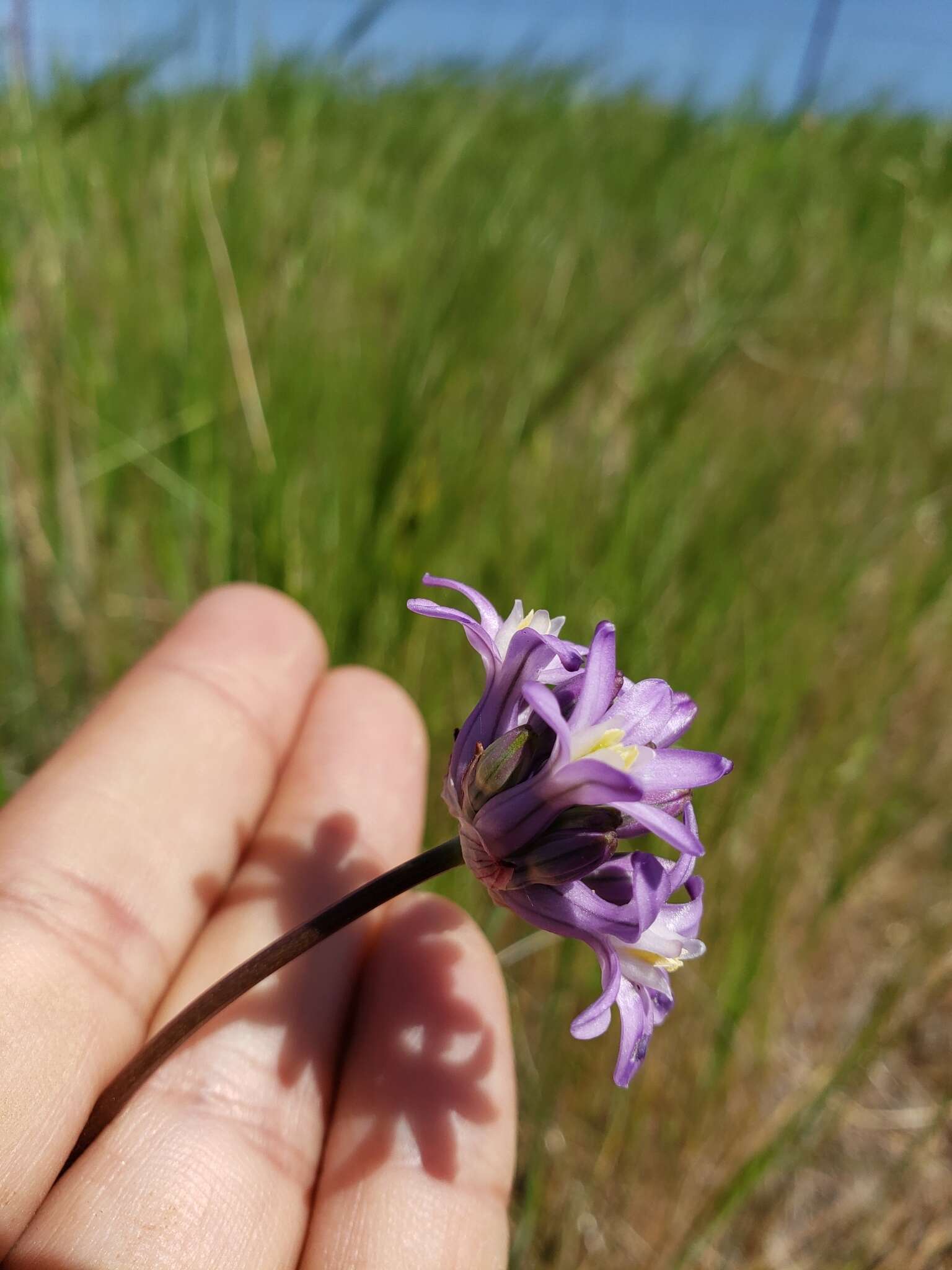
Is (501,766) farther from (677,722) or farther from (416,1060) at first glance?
(416,1060)

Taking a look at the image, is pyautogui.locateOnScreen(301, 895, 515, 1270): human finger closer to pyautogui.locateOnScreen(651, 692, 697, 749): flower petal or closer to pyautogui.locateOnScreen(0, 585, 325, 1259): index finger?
pyautogui.locateOnScreen(0, 585, 325, 1259): index finger

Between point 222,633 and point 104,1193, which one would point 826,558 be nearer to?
point 222,633

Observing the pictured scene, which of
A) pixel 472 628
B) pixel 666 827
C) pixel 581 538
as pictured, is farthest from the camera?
pixel 581 538

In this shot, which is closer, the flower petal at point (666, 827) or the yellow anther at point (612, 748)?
the flower petal at point (666, 827)

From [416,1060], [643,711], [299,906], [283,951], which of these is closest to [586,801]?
[643,711]

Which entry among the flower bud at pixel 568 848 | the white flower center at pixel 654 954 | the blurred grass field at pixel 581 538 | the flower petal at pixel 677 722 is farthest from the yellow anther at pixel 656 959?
the blurred grass field at pixel 581 538

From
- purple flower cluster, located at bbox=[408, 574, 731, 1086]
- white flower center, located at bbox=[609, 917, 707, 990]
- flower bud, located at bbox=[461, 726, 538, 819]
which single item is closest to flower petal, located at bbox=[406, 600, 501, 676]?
purple flower cluster, located at bbox=[408, 574, 731, 1086]

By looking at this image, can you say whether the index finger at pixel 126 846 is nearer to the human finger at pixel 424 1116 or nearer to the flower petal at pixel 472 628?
the human finger at pixel 424 1116
